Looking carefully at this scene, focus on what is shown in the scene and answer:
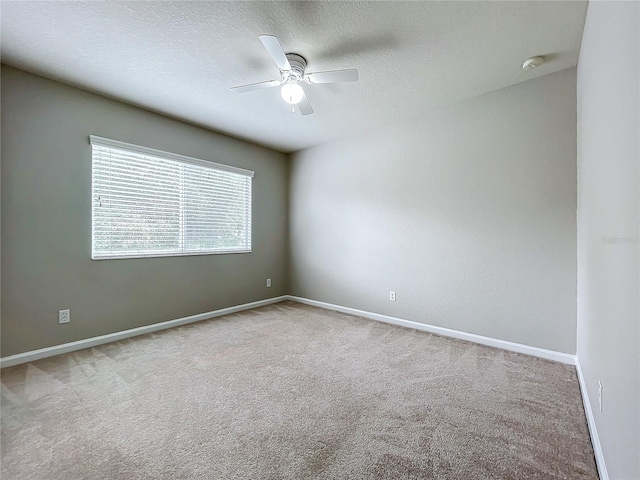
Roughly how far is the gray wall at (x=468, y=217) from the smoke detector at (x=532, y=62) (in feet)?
1.06

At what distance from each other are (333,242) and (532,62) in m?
2.95

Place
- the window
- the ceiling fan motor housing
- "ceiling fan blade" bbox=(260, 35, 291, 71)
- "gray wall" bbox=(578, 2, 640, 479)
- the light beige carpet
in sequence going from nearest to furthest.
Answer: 1. "gray wall" bbox=(578, 2, 640, 479)
2. the light beige carpet
3. "ceiling fan blade" bbox=(260, 35, 291, 71)
4. the ceiling fan motor housing
5. the window

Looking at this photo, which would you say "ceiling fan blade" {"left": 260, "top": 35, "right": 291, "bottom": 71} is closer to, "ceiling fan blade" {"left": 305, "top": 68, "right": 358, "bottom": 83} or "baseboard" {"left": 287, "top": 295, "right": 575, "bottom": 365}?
"ceiling fan blade" {"left": 305, "top": 68, "right": 358, "bottom": 83}

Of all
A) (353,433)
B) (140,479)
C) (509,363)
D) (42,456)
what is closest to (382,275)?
(509,363)

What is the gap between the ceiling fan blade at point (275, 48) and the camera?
68.8 inches

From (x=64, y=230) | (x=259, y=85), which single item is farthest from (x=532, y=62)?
(x=64, y=230)

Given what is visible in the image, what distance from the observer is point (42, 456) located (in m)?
1.48

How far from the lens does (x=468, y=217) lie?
10.1ft

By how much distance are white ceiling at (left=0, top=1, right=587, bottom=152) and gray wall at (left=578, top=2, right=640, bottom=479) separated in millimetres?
500

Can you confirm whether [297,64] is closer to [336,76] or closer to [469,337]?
[336,76]

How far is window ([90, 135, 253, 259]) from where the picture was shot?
10.0 feet

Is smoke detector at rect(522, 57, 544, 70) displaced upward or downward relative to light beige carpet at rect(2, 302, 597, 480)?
upward

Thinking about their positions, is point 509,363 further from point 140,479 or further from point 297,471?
point 140,479

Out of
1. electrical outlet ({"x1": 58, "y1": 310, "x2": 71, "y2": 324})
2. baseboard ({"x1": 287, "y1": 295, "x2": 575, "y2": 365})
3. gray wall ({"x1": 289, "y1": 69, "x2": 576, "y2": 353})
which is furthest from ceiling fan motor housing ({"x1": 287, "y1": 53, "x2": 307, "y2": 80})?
electrical outlet ({"x1": 58, "y1": 310, "x2": 71, "y2": 324})
